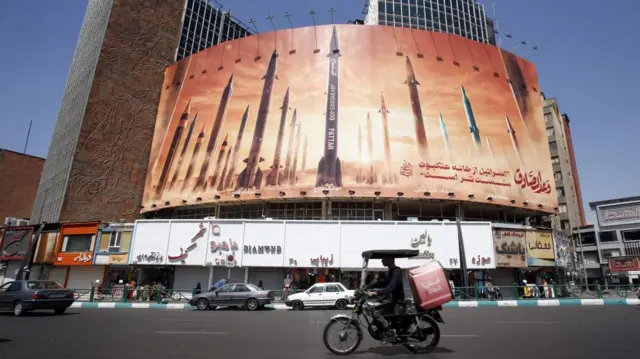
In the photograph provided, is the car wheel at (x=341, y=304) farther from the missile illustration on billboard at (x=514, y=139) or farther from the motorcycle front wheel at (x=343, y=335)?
the missile illustration on billboard at (x=514, y=139)

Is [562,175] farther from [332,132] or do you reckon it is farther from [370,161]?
[332,132]

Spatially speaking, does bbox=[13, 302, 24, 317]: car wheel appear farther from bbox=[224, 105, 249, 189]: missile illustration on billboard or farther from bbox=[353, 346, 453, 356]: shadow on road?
bbox=[224, 105, 249, 189]: missile illustration on billboard

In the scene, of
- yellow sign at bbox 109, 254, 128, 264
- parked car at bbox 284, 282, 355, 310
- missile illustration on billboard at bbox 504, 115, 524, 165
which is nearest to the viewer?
parked car at bbox 284, 282, 355, 310

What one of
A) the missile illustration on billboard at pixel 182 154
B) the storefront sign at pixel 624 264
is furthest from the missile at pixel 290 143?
the storefront sign at pixel 624 264

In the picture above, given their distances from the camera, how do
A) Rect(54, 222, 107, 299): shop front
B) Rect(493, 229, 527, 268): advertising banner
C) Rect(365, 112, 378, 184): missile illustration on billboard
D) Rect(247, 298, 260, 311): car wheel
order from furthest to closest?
Rect(54, 222, 107, 299): shop front → Rect(365, 112, 378, 184): missile illustration on billboard → Rect(493, 229, 527, 268): advertising banner → Rect(247, 298, 260, 311): car wheel

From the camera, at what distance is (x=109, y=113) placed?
3556 cm

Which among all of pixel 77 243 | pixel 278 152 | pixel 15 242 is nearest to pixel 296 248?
pixel 278 152

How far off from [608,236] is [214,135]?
48.4 metres

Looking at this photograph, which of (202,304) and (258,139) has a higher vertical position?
(258,139)

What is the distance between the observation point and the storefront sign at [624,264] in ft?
131

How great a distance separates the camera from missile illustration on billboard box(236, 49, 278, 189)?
94.4 feet

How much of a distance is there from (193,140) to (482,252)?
986 inches

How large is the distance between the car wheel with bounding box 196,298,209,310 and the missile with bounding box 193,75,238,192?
44.8 feet

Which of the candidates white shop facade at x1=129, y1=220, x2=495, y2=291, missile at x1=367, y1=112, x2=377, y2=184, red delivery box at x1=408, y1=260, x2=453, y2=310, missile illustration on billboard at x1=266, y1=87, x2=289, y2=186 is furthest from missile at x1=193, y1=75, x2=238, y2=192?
red delivery box at x1=408, y1=260, x2=453, y2=310
